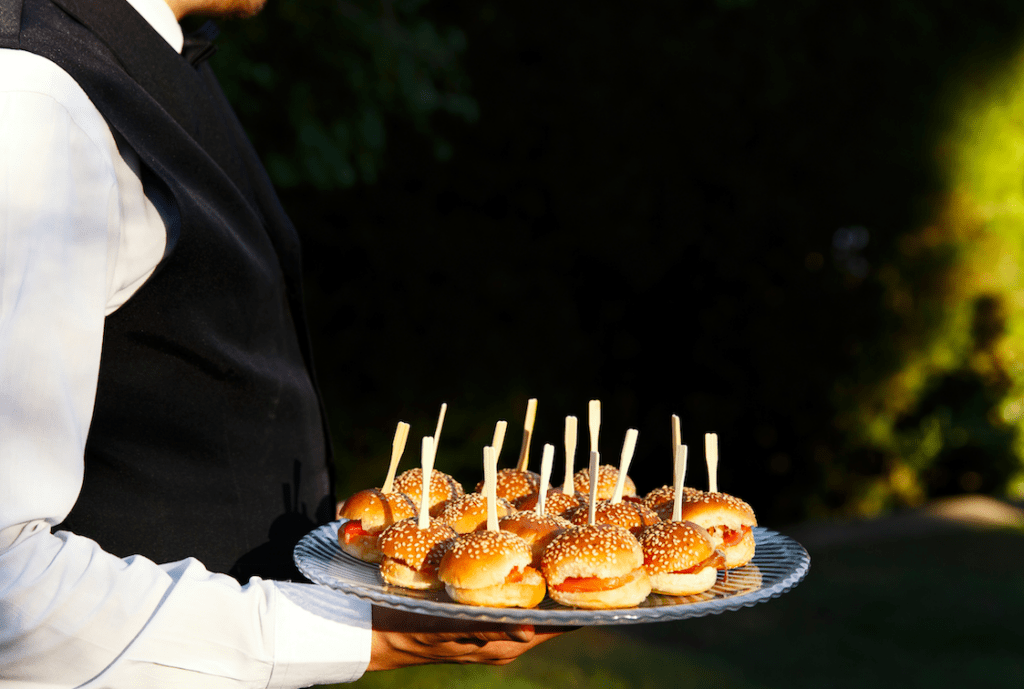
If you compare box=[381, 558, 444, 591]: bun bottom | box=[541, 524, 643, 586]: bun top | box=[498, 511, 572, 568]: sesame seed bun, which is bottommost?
box=[381, 558, 444, 591]: bun bottom

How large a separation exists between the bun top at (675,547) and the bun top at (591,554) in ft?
0.12

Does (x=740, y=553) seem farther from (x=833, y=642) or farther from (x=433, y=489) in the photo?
(x=833, y=642)

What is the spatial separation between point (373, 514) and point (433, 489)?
12.0 inches

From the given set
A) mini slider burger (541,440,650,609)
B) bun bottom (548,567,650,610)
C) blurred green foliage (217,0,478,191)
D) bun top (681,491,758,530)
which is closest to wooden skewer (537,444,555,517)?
mini slider burger (541,440,650,609)

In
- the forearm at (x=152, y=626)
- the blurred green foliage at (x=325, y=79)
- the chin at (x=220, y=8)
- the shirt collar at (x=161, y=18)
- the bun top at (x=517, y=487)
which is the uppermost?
the blurred green foliage at (x=325, y=79)

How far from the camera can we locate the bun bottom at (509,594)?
180 centimetres

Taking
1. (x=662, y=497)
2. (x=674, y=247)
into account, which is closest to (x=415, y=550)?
(x=662, y=497)

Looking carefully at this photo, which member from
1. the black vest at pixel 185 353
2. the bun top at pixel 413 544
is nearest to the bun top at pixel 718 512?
the bun top at pixel 413 544

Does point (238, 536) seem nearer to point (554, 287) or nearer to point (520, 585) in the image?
point (520, 585)

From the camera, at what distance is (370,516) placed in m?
2.23

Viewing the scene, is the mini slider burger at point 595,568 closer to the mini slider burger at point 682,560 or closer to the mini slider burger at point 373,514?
the mini slider burger at point 682,560

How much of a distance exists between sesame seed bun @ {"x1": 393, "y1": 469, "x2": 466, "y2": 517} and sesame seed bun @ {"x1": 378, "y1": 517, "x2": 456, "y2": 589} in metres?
0.41

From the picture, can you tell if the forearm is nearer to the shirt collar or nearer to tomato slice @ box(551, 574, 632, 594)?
tomato slice @ box(551, 574, 632, 594)

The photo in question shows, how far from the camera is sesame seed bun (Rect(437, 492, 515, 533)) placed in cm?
233
